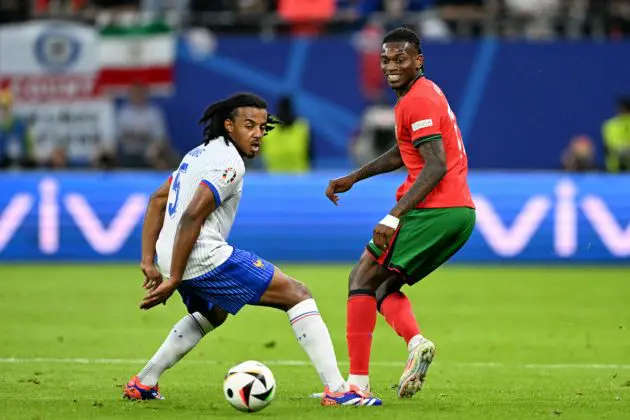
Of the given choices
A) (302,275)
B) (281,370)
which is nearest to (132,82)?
(302,275)

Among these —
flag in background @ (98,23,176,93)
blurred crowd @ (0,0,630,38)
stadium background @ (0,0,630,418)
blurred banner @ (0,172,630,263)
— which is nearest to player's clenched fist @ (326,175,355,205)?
stadium background @ (0,0,630,418)

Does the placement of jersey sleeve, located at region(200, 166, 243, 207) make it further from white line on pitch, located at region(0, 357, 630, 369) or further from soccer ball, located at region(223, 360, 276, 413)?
white line on pitch, located at region(0, 357, 630, 369)

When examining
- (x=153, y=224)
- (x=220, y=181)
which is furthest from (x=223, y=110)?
(x=153, y=224)

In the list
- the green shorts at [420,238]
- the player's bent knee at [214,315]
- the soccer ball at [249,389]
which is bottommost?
A: the soccer ball at [249,389]

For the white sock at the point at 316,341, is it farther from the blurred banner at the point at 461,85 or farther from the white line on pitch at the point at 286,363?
the blurred banner at the point at 461,85

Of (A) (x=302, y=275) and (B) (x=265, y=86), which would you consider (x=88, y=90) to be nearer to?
(B) (x=265, y=86)

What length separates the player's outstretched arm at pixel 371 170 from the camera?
28.3 ft

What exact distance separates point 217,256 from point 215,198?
0.35 m

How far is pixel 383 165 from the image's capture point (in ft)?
28.5

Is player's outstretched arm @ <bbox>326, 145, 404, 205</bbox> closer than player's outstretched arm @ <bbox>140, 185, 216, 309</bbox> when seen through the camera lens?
No

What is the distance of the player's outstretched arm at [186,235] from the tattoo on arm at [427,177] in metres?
1.13

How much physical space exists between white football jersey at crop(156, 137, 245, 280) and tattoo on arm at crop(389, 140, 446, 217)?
3.26ft

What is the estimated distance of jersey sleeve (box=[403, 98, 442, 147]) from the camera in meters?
7.89

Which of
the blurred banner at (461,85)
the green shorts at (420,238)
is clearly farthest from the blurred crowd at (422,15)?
the green shorts at (420,238)
